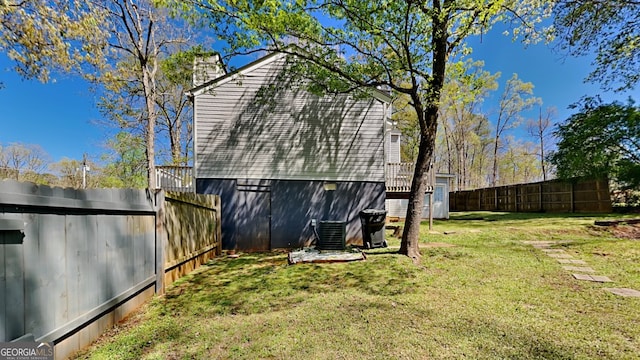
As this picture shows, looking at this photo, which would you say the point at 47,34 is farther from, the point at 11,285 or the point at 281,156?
the point at 11,285

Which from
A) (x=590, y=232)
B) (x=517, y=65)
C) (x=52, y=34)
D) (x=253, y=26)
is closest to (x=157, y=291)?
(x=253, y=26)

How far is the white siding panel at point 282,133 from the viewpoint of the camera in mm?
8422

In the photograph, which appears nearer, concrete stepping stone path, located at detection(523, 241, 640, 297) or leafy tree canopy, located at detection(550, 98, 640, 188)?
concrete stepping stone path, located at detection(523, 241, 640, 297)

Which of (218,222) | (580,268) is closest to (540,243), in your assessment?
(580,268)

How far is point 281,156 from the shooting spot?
28.1 feet

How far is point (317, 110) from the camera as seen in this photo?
8.69 meters

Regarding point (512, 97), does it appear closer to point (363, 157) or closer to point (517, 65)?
point (517, 65)

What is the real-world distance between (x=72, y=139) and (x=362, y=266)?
21.1m

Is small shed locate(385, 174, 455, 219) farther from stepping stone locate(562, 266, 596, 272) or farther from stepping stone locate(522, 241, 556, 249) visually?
stepping stone locate(562, 266, 596, 272)

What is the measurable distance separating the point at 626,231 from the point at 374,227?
667 centimetres

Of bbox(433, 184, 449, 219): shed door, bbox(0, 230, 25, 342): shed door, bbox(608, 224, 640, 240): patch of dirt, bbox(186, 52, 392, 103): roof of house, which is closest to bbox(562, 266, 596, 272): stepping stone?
bbox(608, 224, 640, 240): patch of dirt

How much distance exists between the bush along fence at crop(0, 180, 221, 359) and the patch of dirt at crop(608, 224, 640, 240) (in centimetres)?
1053

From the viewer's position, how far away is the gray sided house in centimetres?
838

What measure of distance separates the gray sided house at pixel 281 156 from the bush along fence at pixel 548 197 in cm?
1103
